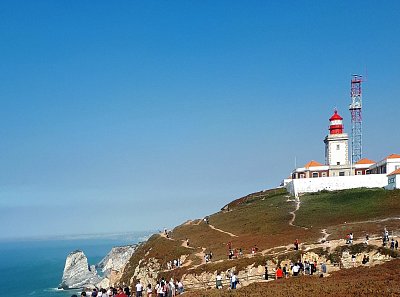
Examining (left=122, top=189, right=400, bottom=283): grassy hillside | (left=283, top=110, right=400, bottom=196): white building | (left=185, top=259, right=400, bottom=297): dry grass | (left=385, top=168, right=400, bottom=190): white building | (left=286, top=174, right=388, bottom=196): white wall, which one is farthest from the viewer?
(left=283, top=110, right=400, bottom=196): white building

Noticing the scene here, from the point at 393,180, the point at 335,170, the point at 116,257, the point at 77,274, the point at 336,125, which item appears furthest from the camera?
the point at 116,257

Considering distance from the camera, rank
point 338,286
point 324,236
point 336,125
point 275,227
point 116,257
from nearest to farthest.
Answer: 1. point 338,286
2. point 324,236
3. point 275,227
4. point 336,125
5. point 116,257

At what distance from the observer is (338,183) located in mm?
91375

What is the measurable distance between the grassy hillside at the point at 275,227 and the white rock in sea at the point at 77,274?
6431cm

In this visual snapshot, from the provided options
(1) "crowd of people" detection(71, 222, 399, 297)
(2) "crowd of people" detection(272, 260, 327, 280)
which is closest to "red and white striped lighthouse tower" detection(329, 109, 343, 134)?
(1) "crowd of people" detection(71, 222, 399, 297)

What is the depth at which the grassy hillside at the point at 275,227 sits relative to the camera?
5394 centimetres

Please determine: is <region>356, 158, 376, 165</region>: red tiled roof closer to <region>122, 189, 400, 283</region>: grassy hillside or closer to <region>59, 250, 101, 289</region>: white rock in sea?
<region>122, 189, 400, 283</region>: grassy hillside

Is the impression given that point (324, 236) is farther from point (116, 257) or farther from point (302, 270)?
point (116, 257)

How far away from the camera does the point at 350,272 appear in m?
35.7

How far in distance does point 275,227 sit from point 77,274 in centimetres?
10269

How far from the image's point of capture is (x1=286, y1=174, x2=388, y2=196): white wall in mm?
87625

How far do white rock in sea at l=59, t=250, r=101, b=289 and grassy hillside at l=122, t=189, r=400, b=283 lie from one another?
64.3 metres

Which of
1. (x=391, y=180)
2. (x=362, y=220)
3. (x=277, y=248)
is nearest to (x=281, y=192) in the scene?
(x=391, y=180)

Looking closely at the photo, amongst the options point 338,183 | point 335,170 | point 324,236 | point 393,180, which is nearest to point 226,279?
point 324,236
